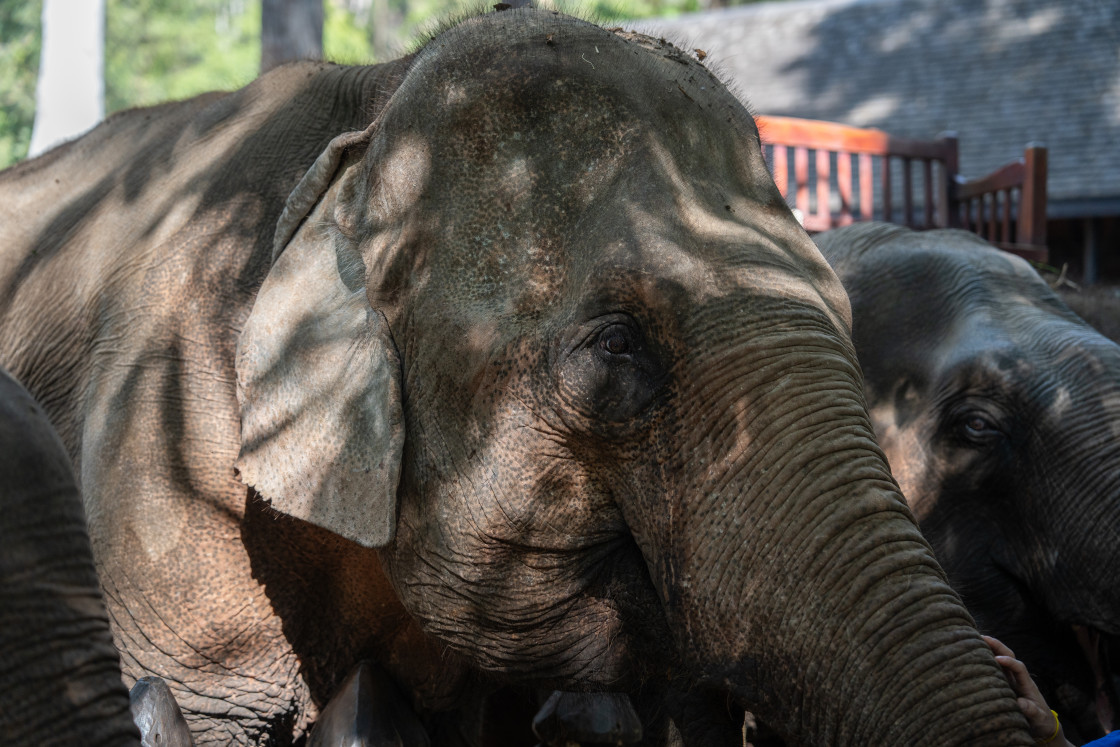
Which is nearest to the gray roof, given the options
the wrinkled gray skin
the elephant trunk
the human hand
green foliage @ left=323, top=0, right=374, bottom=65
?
green foliage @ left=323, top=0, right=374, bottom=65

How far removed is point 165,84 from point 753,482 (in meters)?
28.4

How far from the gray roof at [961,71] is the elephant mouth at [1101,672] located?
10.2 m

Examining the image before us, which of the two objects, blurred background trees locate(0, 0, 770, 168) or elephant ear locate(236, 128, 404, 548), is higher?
elephant ear locate(236, 128, 404, 548)

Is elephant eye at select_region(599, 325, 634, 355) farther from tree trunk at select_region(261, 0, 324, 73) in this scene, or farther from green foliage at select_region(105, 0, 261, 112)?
green foliage at select_region(105, 0, 261, 112)

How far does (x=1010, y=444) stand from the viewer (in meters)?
4.05

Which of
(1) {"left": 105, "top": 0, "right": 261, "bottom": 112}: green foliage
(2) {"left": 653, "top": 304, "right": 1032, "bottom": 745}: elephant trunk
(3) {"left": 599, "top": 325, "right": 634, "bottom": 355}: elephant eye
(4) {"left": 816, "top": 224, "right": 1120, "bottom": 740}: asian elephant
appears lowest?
(1) {"left": 105, "top": 0, "right": 261, "bottom": 112}: green foliage

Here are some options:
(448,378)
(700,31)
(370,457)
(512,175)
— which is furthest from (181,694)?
(700,31)

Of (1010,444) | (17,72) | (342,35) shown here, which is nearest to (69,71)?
(17,72)

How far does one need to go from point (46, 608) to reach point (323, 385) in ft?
3.25

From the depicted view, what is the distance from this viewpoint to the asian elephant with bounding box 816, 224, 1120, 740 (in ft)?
12.5

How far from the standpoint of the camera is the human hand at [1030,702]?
6.93ft

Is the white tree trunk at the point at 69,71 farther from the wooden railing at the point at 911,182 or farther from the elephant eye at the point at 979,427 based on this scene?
the elephant eye at the point at 979,427

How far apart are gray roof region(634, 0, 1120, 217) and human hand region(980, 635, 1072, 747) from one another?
1223 cm

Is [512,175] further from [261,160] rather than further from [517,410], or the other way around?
[261,160]
